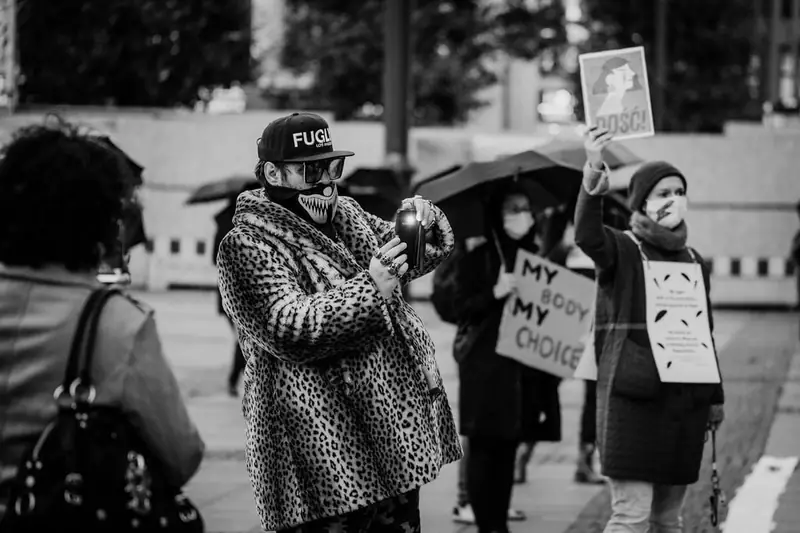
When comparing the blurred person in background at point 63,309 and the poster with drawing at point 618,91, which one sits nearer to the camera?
the blurred person in background at point 63,309

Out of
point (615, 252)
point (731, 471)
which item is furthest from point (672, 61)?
point (615, 252)

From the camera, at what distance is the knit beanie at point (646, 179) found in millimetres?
6402

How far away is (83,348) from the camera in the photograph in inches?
152

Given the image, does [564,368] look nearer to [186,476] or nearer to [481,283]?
[481,283]

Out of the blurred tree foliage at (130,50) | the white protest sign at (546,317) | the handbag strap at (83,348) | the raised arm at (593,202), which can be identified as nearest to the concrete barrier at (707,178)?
the blurred tree foliage at (130,50)

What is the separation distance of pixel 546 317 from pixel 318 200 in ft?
11.0

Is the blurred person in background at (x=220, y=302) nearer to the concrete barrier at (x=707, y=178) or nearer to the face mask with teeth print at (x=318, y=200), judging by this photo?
the face mask with teeth print at (x=318, y=200)

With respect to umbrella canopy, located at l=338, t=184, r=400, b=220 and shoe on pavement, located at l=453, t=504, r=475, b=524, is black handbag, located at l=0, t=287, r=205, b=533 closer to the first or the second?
shoe on pavement, located at l=453, t=504, r=475, b=524

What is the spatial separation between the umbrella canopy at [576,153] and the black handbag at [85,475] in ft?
15.1

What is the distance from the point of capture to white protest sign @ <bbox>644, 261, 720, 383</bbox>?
20.6 feet

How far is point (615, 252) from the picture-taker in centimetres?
637

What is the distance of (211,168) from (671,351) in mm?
16861

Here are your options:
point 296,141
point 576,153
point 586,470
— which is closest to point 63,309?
point 296,141

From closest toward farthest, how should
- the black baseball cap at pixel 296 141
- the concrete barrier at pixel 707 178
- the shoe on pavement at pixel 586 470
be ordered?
1. the black baseball cap at pixel 296 141
2. the shoe on pavement at pixel 586 470
3. the concrete barrier at pixel 707 178
